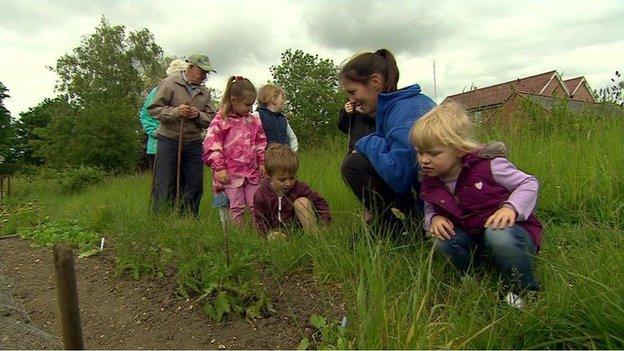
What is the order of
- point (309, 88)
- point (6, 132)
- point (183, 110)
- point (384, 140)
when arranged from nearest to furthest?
point (384, 140)
point (183, 110)
point (309, 88)
point (6, 132)

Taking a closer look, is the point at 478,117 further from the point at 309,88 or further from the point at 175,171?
the point at 309,88

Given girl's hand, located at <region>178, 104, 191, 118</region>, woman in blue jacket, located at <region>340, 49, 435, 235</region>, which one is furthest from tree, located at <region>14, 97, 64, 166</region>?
woman in blue jacket, located at <region>340, 49, 435, 235</region>

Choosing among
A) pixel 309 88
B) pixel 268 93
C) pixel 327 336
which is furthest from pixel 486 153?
pixel 309 88

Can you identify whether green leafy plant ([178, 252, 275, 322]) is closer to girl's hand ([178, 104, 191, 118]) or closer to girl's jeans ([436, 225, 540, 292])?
girl's jeans ([436, 225, 540, 292])

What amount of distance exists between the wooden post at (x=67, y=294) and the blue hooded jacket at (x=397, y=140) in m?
1.93

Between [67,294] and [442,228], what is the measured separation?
1.66 m

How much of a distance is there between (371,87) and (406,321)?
1.59 m

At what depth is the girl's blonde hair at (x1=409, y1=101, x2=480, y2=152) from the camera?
2.22 meters

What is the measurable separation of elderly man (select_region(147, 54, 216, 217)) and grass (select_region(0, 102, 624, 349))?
1.53ft

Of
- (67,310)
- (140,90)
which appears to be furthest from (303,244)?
(140,90)

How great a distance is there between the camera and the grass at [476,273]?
61.9 inches

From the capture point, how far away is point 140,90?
36.9 metres

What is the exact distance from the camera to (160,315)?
236 cm

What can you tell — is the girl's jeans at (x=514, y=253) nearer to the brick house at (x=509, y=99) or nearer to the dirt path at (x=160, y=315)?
the dirt path at (x=160, y=315)
